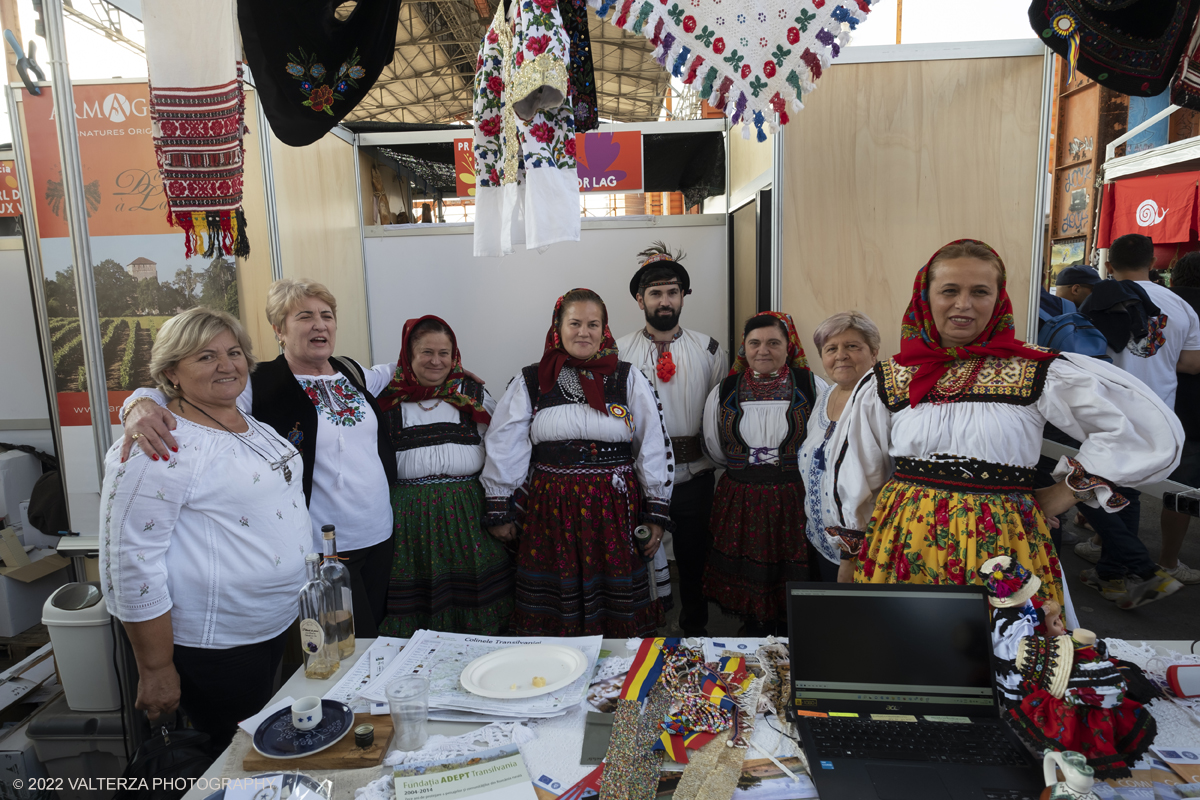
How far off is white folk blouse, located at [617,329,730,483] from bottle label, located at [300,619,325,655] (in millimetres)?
1658

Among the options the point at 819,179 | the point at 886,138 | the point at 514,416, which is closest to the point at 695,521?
the point at 514,416

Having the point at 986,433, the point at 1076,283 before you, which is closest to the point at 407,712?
the point at 986,433

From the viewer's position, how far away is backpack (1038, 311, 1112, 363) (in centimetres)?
322

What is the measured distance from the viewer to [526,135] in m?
1.73

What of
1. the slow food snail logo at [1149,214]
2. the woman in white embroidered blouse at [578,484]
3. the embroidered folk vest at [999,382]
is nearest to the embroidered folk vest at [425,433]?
the woman in white embroidered blouse at [578,484]

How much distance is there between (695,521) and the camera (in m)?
2.74

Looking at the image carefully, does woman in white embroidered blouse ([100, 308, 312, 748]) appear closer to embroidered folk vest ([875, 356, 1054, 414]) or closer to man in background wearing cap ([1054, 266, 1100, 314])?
embroidered folk vest ([875, 356, 1054, 414])

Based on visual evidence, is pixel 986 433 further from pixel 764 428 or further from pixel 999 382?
pixel 764 428

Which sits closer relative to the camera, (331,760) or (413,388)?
(331,760)

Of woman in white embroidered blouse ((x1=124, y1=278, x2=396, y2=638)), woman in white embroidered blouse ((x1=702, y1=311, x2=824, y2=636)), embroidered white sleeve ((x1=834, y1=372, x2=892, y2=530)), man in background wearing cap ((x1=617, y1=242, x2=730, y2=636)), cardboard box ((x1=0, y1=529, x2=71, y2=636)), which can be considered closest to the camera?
embroidered white sleeve ((x1=834, y1=372, x2=892, y2=530))

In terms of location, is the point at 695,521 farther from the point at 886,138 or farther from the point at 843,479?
the point at 886,138

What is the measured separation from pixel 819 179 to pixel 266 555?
2.67 m

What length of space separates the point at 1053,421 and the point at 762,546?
1136mm

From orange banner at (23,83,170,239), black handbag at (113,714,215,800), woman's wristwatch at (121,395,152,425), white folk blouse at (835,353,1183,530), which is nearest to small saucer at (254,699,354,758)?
black handbag at (113,714,215,800)
